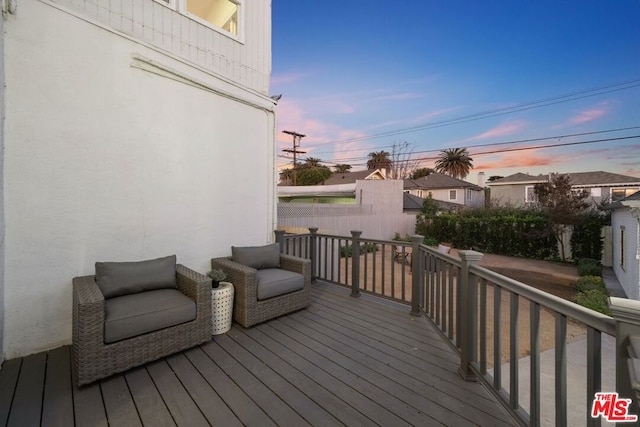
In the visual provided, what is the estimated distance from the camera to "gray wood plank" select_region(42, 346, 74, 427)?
1.64 m

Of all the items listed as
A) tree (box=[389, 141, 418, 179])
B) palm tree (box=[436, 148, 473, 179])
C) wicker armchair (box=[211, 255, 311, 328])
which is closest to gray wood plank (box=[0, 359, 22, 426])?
wicker armchair (box=[211, 255, 311, 328])

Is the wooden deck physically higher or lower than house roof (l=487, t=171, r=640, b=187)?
lower

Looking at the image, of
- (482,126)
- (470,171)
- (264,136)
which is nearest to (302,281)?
(264,136)

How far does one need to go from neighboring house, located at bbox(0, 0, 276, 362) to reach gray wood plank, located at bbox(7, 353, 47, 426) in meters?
0.22

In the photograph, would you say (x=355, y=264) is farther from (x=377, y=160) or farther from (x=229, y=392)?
(x=377, y=160)

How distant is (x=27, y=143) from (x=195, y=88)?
1789mm

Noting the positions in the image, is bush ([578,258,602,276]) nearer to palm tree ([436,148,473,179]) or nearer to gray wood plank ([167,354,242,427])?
gray wood plank ([167,354,242,427])

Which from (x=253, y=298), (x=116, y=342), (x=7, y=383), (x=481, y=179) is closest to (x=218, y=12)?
(x=253, y=298)

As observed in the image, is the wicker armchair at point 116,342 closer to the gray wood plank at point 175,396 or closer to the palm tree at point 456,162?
the gray wood plank at point 175,396

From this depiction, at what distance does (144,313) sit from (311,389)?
1485 millimetres

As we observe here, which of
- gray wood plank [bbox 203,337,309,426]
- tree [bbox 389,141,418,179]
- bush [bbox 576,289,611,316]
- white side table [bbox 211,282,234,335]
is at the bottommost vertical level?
bush [bbox 576,289,611,316]

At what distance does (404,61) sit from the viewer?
31.8 feet

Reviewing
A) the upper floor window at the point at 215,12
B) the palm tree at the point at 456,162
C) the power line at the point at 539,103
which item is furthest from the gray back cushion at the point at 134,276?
the palm tree at the point at 456,162

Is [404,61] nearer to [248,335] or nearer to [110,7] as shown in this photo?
[110,7]
